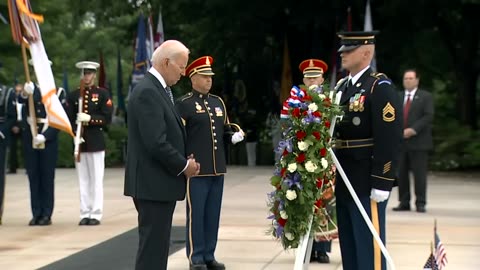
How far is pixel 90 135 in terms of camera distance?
12.9 meters

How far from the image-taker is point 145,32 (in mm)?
23281

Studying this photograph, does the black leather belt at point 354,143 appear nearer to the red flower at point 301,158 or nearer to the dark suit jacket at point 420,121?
the red flower at point 301,158

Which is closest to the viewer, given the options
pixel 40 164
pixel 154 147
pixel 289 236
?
pixel 154 147

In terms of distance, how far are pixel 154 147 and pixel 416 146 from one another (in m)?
8.50

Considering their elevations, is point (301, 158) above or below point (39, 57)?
below

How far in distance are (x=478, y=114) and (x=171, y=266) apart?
59.7 feet

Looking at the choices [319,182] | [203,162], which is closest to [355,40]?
[319,182]

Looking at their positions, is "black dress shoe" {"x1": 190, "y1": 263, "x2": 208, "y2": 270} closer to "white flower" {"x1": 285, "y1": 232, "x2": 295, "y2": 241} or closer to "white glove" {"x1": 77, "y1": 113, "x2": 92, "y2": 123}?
"white flower" {"x1": 285, "y1": 232, "x2": 295, "y2": 241}

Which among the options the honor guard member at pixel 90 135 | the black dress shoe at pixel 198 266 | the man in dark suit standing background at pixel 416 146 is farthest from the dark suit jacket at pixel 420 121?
the black dress shoe at pixel 198 266

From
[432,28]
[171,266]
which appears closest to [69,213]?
[171,266]

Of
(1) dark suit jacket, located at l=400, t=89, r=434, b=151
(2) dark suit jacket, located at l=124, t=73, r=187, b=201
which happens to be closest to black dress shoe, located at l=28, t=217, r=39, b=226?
(1) dark suit jacket, located at l=400, t=89, r=434, b=151

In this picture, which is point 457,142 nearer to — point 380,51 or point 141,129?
point 380,51

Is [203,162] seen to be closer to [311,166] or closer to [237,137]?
[237,137]

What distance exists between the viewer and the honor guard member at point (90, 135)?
12875mm
